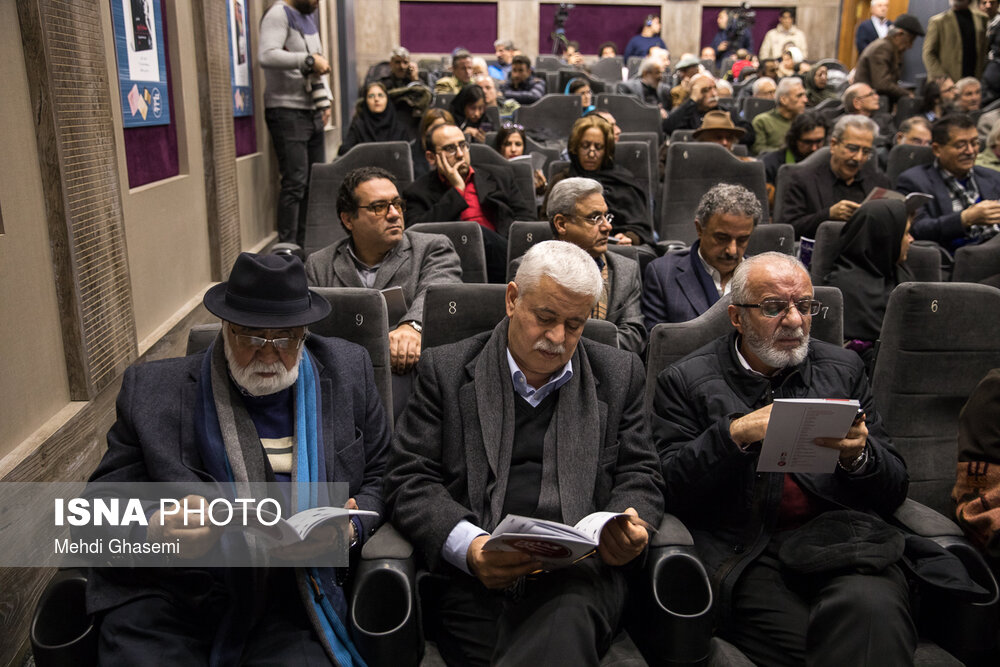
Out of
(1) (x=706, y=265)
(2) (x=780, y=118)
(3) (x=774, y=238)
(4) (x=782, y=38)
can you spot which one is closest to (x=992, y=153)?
(2) (x=780, y=118)

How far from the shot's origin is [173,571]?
166 cm

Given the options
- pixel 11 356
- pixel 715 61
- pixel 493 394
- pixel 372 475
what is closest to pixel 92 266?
pixel 11 356

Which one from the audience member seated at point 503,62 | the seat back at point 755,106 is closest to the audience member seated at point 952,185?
the seat back at point 755,106

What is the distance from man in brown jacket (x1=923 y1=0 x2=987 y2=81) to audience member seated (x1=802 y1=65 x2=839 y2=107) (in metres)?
1.04

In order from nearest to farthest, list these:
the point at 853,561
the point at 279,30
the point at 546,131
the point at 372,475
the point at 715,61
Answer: the point at 853,561, the point at 372,475, the point at 279,30, the point at 546,131, the point at 715,61

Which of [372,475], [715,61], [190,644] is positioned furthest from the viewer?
[715,61]

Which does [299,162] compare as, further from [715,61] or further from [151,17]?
[715,61]

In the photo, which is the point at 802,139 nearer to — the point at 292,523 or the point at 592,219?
the point at 592,219

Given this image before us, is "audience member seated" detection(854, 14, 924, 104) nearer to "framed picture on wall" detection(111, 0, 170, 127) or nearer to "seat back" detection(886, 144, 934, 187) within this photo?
"seat back" detection(886, 144, 934, 187)

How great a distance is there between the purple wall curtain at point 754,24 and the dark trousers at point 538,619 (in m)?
15.3

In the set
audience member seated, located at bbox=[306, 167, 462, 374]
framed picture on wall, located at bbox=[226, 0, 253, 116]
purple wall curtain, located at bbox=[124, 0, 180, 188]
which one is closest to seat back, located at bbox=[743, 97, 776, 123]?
framed picture on wall, located at bbox=[226, 0, 253, 116]

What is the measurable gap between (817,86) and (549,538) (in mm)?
8624

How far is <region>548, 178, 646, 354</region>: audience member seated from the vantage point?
9.55 feet

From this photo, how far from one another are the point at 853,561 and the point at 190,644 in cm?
140
